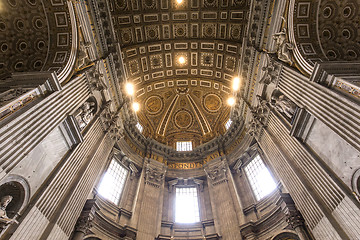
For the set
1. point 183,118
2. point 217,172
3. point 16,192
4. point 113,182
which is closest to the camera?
point 16,192

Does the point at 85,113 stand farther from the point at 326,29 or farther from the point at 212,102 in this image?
the point at 212,102

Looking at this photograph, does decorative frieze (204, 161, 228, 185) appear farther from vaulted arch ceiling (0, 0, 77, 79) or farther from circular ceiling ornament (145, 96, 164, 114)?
vaulted arch ceiling (0, 0, 77, 79)

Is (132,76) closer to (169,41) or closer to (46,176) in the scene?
(169,41)

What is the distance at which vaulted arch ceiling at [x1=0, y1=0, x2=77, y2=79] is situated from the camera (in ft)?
35.8

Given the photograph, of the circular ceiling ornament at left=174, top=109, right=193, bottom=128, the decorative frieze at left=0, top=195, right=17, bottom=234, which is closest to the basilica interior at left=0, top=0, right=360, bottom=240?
the decorative frieze at left=0, top=195, right=17, bottom=234

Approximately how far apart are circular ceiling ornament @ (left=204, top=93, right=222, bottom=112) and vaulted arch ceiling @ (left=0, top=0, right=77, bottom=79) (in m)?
15.9

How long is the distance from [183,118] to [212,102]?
407 centimetres

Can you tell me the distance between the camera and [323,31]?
447 inches

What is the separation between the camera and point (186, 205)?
17078 millimetres

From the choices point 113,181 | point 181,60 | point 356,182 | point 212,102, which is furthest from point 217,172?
point 181,60

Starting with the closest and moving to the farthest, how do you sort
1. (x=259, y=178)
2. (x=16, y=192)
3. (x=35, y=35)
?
(x=16, y=192), (x=35, y=35), (x=259, y=178)

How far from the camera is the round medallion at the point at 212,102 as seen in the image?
24.0 meters

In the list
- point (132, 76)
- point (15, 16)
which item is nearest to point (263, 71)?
point (132, 76)

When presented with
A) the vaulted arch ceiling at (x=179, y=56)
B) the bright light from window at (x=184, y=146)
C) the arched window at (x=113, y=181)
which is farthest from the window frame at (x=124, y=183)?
the bright light from window at (x=184, y=146)
